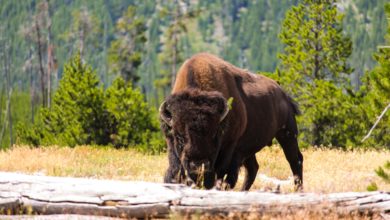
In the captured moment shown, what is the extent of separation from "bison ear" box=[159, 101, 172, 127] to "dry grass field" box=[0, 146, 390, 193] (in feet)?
11.2

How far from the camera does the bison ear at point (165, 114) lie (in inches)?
358

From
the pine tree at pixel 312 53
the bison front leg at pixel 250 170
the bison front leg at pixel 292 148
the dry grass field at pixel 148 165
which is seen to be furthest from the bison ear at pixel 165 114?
the pine tree at pixel 312 53

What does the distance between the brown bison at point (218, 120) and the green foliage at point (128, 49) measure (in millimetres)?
59407

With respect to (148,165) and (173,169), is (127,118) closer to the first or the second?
(148,165)

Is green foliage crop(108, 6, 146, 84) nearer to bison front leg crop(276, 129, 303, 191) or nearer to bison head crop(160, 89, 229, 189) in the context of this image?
bison front leg crop(276, 129, 303, 191)

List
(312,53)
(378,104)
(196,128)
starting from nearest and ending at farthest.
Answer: (196,128)
(378,104)
(312,53)

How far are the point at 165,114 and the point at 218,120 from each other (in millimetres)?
741

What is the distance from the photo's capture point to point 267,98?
38.9 feet

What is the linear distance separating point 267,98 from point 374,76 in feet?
7.51

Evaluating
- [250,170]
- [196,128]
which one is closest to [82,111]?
[250,170]

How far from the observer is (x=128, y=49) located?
73312mm

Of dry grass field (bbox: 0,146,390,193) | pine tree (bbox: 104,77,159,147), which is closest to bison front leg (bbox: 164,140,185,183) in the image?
dry grass field (bbox: 0,146,390,193)

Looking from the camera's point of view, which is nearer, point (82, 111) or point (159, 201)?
point (159, 201)

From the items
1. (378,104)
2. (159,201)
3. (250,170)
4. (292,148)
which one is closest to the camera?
(159,201)
